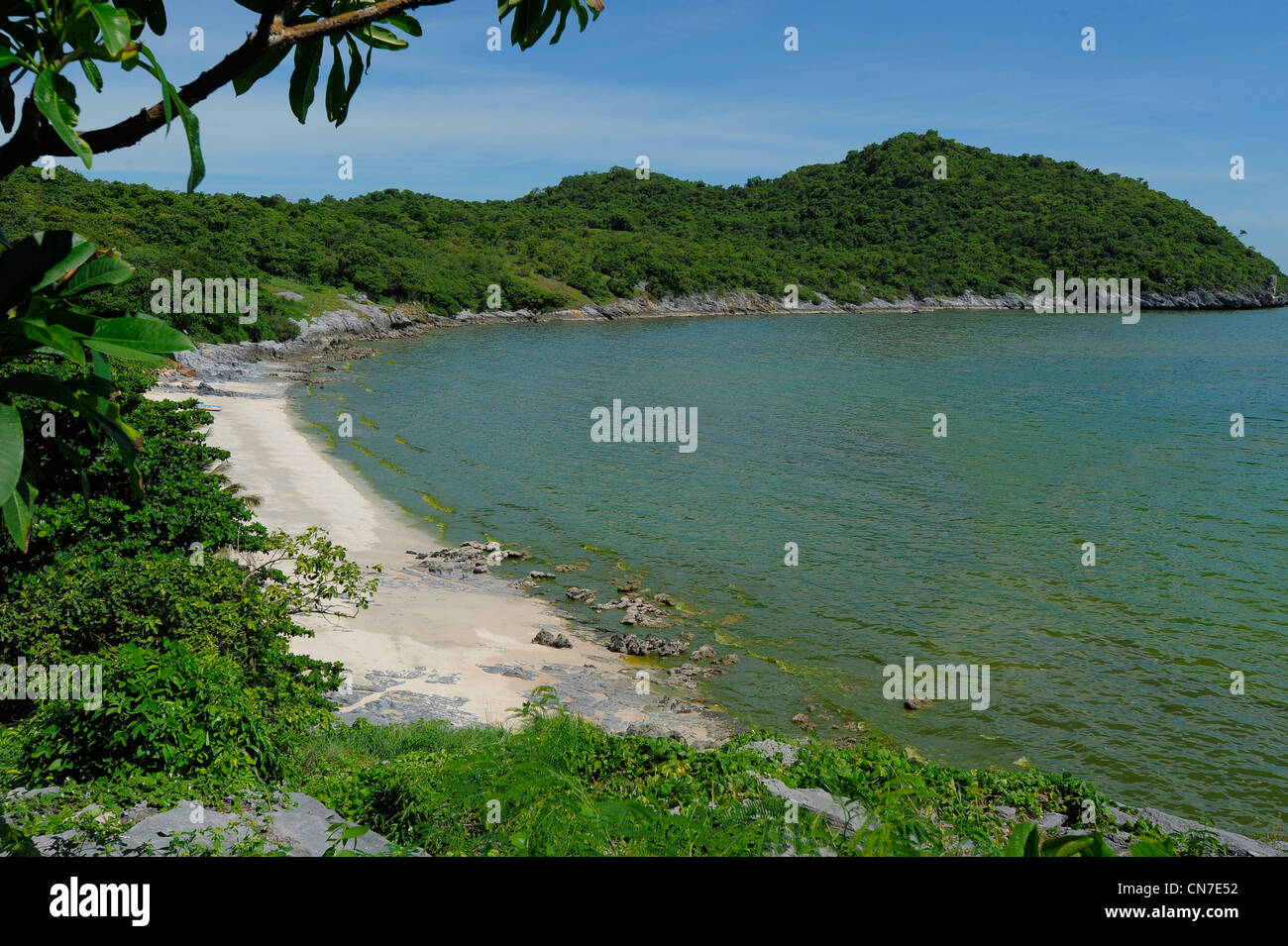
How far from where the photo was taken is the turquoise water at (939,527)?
57.5ft

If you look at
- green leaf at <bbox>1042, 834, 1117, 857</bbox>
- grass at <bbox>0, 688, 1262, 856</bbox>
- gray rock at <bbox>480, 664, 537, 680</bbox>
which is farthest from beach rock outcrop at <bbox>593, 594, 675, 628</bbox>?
green leaf at <bbox>1042, 834, 1117, 857</bbox>

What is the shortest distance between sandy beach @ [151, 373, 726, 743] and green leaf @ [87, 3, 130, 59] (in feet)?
43.4

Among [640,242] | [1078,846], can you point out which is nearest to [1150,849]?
[1078,846]

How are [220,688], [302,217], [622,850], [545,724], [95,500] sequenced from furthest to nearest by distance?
[302,217] < [95,500] < [545,724] < [220,688] < [622,850]

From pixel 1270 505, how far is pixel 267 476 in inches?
1452

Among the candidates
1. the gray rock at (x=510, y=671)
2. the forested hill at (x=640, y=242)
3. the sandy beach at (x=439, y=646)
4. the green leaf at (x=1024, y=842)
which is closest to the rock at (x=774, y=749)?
the sandy beach at (x=439, y=646)

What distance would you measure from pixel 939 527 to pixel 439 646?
17902mm

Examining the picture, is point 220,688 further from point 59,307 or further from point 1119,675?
point 1119,675

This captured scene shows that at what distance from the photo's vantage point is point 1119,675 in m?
19.4

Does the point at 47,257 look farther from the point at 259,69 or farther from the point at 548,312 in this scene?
the point at 548,312

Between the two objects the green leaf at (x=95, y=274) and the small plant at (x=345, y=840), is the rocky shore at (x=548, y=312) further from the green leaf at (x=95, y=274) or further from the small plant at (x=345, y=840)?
the green leaf at (x=95, y=274)

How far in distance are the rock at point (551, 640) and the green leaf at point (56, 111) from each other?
1797 centimetres

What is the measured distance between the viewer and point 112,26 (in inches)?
83.2
